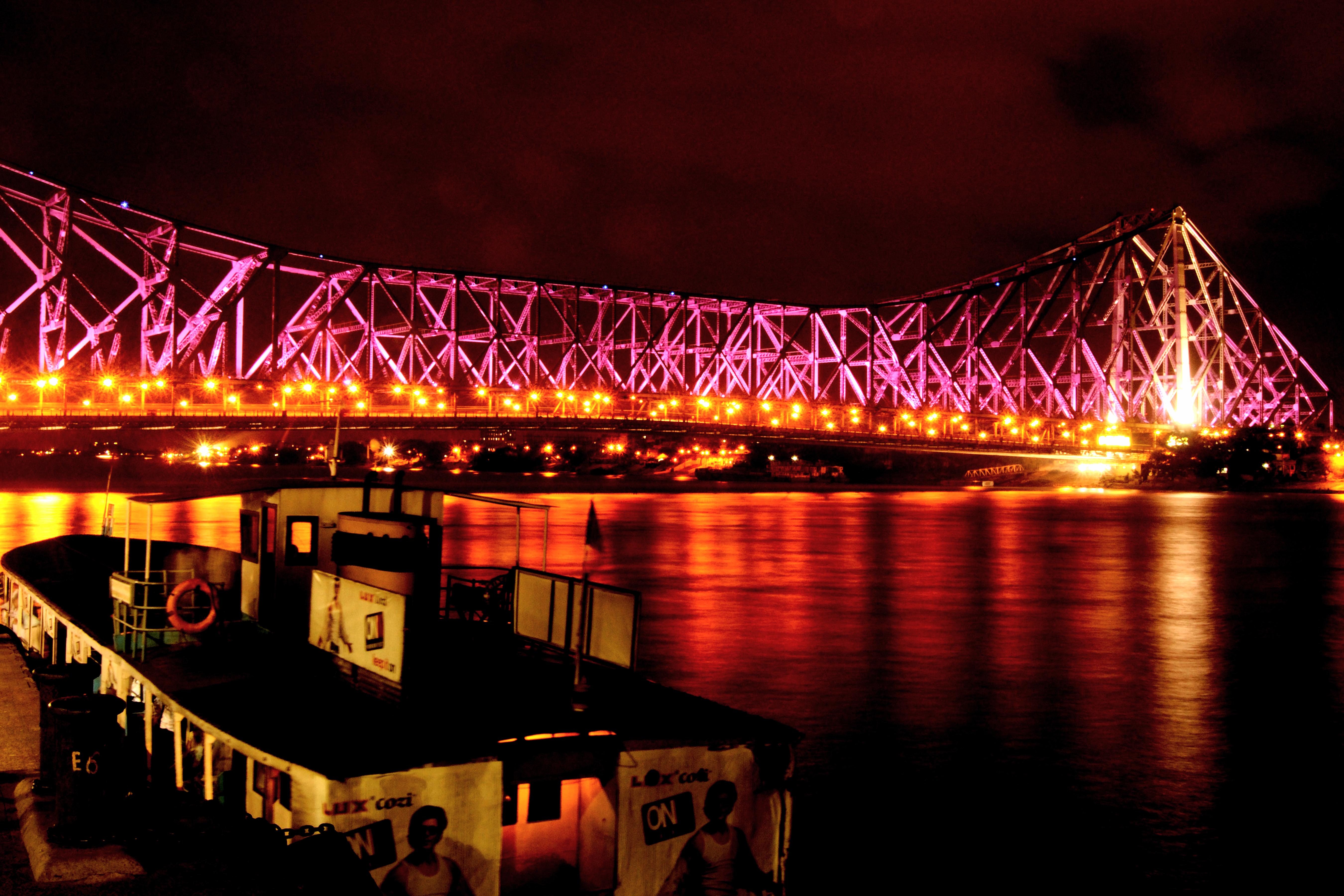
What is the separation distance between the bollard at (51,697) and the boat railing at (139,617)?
67 centimetres

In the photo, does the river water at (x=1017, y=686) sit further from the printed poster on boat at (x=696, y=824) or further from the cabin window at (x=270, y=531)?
the cabin window at (x=270, y=531)

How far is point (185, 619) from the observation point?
10.1 m

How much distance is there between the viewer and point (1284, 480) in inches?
3556

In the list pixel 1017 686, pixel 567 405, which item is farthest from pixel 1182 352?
pixel 1017 686

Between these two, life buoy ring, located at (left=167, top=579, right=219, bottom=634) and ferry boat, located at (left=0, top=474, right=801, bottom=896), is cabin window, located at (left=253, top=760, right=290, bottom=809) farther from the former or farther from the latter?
life buoy ring, located at (left=167, top=579, right=219, bottom=634)

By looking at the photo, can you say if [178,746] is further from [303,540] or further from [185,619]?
[303,540]

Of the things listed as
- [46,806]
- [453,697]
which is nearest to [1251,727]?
[453,697]

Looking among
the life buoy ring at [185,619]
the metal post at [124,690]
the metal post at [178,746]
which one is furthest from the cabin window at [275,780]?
the life buoy ring at [185,619]

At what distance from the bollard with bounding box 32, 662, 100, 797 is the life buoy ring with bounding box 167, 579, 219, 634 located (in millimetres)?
779

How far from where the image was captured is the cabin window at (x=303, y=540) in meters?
10.3

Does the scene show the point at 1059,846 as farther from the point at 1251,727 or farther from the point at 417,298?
the point at 417,298

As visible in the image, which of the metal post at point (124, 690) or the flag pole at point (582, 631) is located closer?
the flag pole at point (582, 631)

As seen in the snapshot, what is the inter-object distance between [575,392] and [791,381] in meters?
44.3

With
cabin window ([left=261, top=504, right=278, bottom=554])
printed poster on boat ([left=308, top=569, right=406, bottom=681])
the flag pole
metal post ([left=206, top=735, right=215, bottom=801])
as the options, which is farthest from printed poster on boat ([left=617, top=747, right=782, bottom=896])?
cabin window ([left=261, top=504, right=278, bottom=554])
